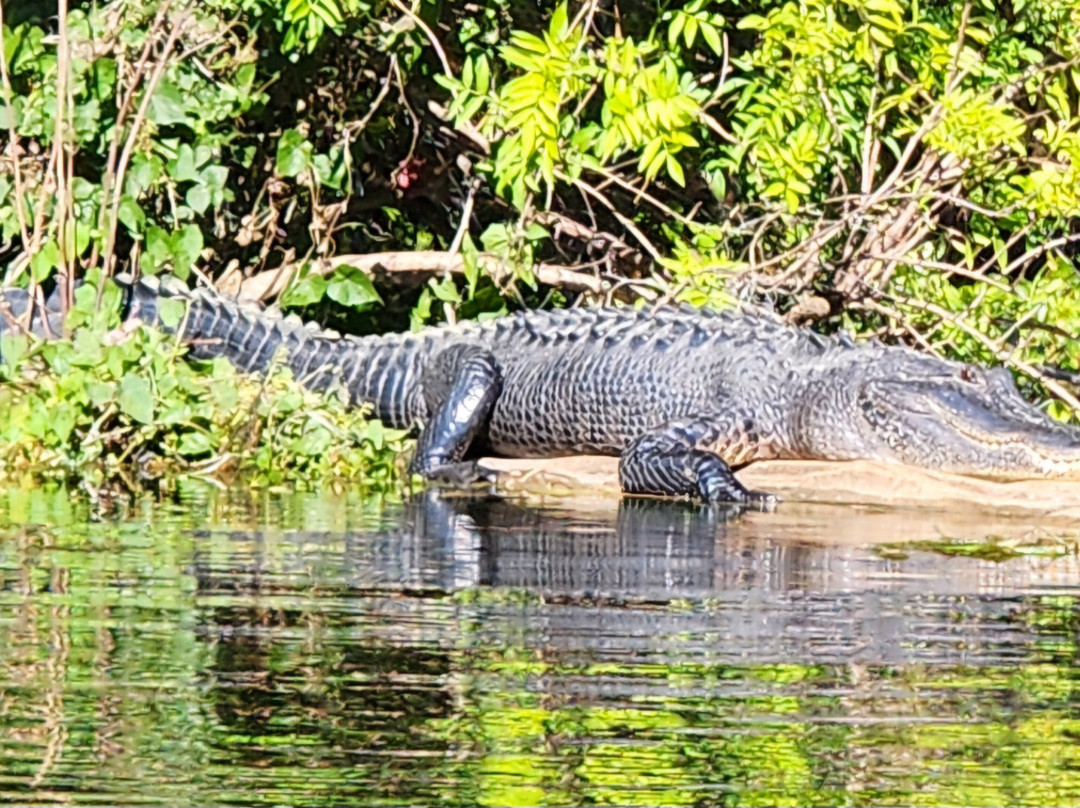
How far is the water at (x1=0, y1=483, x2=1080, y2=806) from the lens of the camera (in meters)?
3.29

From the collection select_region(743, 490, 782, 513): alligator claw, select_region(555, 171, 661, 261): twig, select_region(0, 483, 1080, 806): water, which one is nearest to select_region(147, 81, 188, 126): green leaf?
select_region(555, 171, 661, 261): twig

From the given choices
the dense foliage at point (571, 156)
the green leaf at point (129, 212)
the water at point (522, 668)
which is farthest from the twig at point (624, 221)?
the water at point (522, 668)

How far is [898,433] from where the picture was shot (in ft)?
28.1

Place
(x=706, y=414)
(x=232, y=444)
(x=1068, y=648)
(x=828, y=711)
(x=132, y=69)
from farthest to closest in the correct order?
(x=132, y=69) < (x=706, y=414) < (x=232, y=444) < (x=1068, y=648) < (x=828, y=711)

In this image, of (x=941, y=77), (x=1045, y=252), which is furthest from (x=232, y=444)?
(x=1045, y=252)

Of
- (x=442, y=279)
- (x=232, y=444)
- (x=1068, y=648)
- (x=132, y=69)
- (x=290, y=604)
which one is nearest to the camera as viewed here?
(x=1068, y=648)

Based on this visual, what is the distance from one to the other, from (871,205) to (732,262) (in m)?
0.62

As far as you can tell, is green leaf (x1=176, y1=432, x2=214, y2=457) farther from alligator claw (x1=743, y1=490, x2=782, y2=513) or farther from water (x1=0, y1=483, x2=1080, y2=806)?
alligator claw (x1=743, y1=490, x2=782, y2=513)

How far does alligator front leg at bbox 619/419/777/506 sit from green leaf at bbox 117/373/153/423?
1.72m

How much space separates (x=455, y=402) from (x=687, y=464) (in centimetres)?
134

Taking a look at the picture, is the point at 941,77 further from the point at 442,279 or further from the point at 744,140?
the point at 442,279

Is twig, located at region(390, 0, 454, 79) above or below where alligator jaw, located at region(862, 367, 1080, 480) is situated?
above

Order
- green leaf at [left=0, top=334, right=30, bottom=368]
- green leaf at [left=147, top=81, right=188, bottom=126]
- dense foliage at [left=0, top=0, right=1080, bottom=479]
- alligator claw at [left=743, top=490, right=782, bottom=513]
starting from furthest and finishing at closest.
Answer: green leaf at [left=147, top=81, right=188, bottom=126] < dense foliage at [left=0, top=0, right=1080, bottom=479] < green leaf at [left=0, top=334, right=30, bottom=368] < alligator claw at [left=743, top=490, right=782, bottom=513]

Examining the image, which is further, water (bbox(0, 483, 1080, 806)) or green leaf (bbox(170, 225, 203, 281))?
green leaf (bbox(170, 225, 203, 281))
